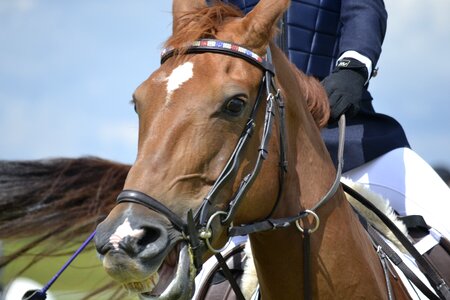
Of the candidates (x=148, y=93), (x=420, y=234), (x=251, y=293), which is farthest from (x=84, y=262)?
(x=148, y=93)

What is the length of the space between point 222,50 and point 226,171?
0.52 meters

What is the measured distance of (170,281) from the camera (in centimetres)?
289

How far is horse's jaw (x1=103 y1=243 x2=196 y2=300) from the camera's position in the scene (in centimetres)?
285

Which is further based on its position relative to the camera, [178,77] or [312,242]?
[312,242]

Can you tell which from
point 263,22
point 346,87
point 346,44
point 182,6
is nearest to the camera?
point 263,22

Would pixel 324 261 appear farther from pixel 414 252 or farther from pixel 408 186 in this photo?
pixel 408 186

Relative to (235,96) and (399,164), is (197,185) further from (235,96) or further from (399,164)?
(399,164)

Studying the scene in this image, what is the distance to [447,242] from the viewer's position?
14.4ft

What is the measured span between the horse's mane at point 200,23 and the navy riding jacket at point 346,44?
40.8 inches

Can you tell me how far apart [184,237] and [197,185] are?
21 cm

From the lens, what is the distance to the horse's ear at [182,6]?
354 cm

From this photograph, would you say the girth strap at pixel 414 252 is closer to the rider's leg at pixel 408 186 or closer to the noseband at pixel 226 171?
the rider's leg at pixel 408 186

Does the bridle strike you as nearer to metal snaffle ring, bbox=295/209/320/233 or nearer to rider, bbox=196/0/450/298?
metal snaffle ring, bbox=295/209/320/233

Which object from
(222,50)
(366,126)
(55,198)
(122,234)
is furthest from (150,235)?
(55,198)
